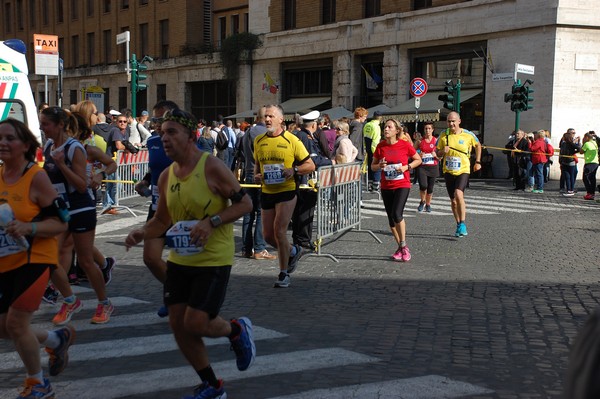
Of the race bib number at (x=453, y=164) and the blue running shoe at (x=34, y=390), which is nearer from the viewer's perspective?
the blue running shoe at (x=34, y=390)

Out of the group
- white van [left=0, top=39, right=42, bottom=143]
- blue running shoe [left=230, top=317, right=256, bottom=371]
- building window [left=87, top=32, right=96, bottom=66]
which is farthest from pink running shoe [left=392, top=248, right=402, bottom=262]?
building window [left=87, top=32, right=96, bottom=66]

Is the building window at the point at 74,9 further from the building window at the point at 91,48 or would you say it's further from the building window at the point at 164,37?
the building window at the point at 164,37

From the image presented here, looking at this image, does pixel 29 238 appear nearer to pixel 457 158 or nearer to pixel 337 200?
pixel 337 200

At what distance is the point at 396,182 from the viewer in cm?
1081

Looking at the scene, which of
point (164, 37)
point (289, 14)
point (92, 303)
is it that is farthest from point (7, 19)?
point (92, 303)

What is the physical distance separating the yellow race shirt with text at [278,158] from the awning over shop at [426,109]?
72.6 feet

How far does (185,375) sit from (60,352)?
845 mm

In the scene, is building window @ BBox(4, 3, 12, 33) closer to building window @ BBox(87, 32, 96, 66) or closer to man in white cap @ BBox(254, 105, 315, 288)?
building window @ BBox(87, 32, 96, 66)

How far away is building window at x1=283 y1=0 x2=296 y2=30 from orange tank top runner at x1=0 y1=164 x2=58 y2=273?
117ft

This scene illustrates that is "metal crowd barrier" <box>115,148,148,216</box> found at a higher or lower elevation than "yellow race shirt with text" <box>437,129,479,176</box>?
lower

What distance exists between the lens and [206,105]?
148 feet

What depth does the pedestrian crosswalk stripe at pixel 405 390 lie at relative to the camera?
5.03 m

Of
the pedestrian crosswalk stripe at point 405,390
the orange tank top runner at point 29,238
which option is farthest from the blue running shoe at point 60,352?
the pedestrian crosswalk stripe at point 405,390

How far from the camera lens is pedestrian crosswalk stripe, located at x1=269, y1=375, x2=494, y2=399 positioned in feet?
16.5
